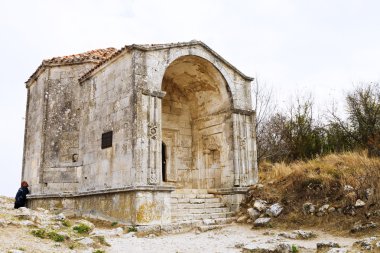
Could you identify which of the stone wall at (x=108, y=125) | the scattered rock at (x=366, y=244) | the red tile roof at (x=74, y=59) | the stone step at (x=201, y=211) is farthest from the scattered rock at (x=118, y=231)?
the red tile roof at (x=74, y=59)

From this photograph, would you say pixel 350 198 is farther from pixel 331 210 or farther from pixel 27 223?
pixel 27 223

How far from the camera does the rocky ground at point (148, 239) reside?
20.8ft

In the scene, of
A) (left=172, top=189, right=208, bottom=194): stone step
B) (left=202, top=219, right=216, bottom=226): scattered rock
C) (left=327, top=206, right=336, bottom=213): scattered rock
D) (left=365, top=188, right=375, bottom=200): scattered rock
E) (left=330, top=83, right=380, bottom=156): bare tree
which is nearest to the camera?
(left=365, top=188, right=375, bottom=200): scattered rock

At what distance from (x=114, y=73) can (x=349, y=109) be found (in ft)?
44.0

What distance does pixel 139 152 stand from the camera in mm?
9469


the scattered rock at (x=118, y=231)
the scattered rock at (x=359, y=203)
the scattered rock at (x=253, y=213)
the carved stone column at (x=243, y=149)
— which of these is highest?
the carved stone column at (x=243, y=149)

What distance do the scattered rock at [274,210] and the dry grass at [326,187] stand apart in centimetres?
16

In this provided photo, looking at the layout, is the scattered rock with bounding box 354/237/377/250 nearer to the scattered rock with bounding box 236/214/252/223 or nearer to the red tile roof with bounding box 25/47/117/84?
the scattered rock with bounding box 236/214/252/223

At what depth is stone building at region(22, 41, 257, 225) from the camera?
970 centimetres

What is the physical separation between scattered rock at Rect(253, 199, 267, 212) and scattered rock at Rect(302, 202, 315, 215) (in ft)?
3.96

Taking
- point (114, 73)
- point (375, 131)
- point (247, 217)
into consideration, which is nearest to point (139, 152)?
point (114, 73)

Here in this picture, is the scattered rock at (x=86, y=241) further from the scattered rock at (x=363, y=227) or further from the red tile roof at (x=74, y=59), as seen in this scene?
the red tile roof at (x=74, y=59)

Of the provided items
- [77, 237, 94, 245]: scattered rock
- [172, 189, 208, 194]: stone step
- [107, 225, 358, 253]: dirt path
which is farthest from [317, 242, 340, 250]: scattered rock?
[172, 189, 208, 194]: stone step

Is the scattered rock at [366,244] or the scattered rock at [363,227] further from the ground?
the scattered rock at [363,227]
